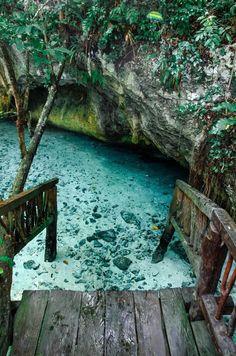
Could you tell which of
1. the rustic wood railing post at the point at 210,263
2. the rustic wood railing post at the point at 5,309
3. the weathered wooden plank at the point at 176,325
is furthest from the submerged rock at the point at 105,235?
the rustic wood railing post at the point at 210,263

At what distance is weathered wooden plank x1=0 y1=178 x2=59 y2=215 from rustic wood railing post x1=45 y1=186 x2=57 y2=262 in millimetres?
222

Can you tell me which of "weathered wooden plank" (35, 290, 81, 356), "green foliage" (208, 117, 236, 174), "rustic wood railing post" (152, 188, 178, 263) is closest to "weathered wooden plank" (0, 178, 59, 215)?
"weathered wooden plank" (35, 290, 81, 356)

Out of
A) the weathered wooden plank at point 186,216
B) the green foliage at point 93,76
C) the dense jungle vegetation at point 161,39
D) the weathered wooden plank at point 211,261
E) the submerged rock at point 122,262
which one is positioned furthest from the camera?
the green foliage at point 93,76

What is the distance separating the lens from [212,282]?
7.61ft

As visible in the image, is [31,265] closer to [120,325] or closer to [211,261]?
[120,325]

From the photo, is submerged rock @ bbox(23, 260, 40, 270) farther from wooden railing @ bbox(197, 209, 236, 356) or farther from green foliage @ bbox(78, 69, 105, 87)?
green foliage @ bbox(78, 69, 105, 87)

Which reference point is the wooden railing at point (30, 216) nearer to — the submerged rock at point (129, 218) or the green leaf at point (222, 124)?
the submerged rock at point (129, 218)

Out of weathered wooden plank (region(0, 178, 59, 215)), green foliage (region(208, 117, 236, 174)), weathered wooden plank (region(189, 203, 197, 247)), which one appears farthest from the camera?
green foliage (region(208, 117, 236, 174))

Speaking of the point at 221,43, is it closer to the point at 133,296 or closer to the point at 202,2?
the point at 202,2

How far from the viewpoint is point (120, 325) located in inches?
99.7

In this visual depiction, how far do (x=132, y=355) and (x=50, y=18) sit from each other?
5813 millimetres

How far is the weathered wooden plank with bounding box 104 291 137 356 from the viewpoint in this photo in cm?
235

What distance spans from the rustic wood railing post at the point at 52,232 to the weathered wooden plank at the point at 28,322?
5.46 ft

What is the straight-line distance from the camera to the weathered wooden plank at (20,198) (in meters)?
2.85
